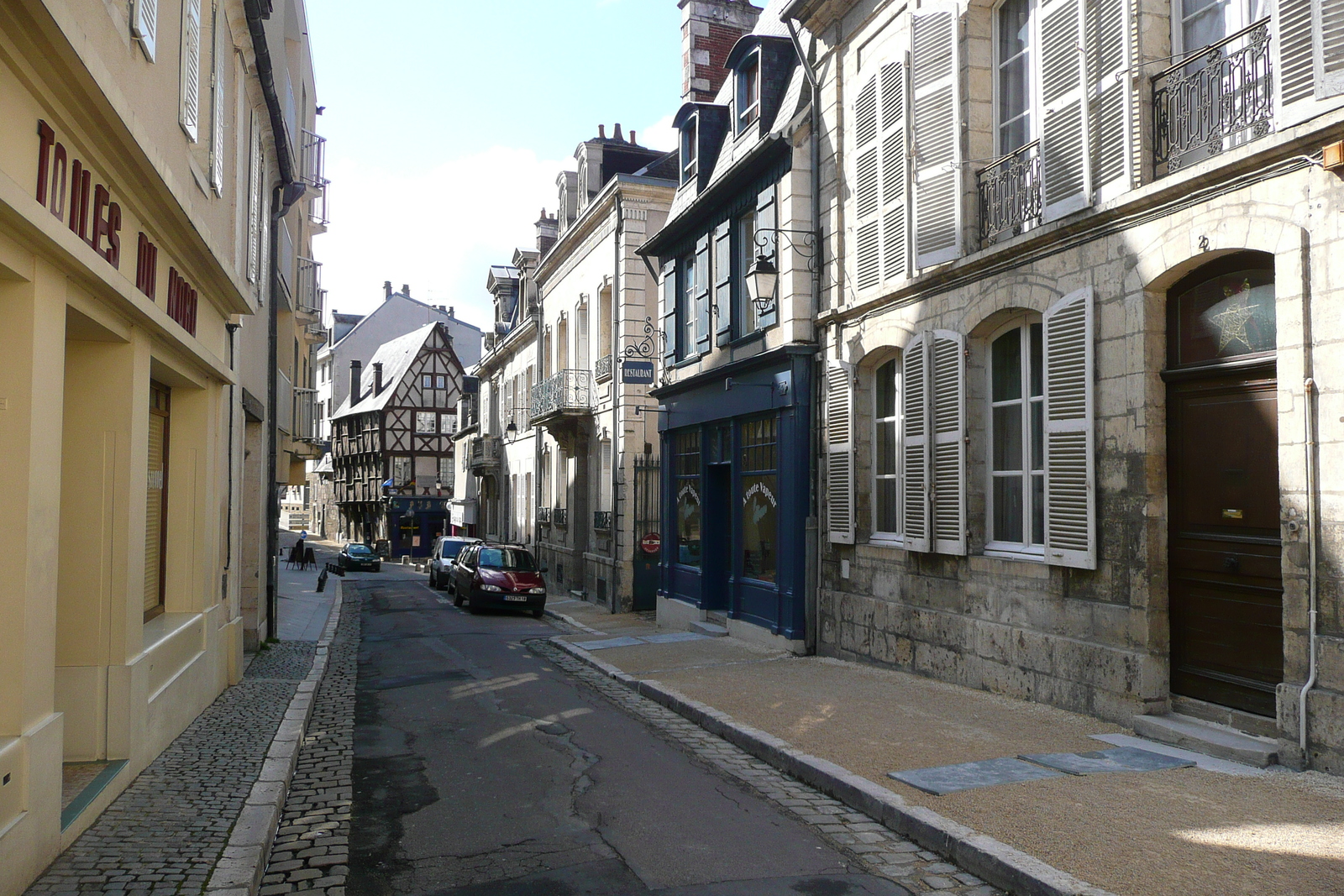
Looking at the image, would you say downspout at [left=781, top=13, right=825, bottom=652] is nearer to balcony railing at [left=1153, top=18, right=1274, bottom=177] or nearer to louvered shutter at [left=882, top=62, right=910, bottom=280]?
louvered shutter at [left=882, top=62, right=910, bottom=280]

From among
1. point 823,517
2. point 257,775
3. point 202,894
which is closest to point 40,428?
point 202,894

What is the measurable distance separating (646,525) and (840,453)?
9.16m

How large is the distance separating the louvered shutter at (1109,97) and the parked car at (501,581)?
14.9m

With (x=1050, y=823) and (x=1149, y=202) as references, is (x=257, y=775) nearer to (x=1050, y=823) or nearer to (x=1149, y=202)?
(x=1050, y=823)

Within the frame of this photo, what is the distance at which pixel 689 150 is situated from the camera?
17453 millimetres

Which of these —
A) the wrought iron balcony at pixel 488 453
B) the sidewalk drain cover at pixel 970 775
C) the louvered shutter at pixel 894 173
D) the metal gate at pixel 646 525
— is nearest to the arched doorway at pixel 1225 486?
the sidewalk drain cover at pixel 970 775

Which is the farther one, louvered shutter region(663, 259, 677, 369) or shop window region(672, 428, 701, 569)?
louvered shutter region(663, 259, 677, 369)

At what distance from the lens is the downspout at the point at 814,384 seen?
40.7ft

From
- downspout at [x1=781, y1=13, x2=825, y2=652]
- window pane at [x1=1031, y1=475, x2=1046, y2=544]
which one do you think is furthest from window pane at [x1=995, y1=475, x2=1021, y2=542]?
downspout at [x1=781, y1=13, x2=825, y2=652]

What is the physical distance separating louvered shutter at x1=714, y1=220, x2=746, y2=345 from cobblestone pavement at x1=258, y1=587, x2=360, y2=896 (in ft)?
24.3

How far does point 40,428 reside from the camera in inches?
189

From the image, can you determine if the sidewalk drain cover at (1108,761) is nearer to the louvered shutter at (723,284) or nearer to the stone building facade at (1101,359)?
the stone building facade at (1101,359)

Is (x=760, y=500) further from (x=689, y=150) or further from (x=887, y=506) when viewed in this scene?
(x=689, y=150)

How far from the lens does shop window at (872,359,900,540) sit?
11.1 meters
